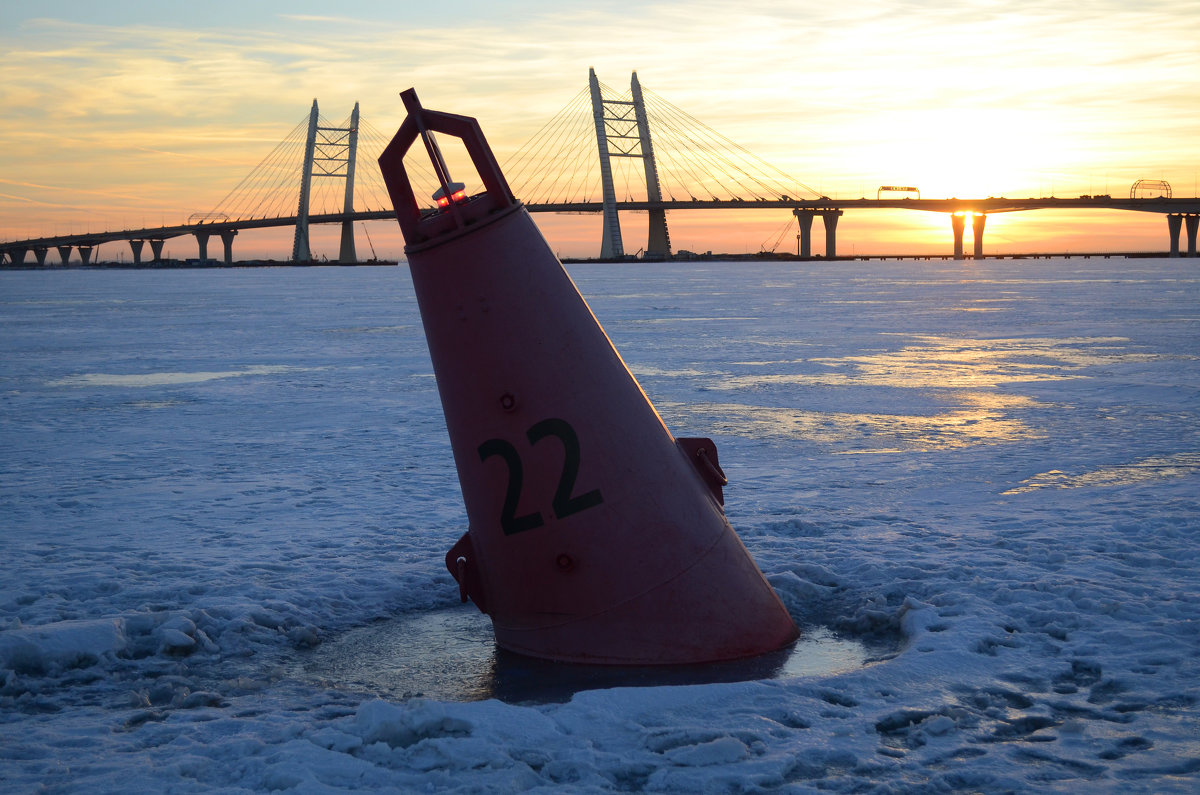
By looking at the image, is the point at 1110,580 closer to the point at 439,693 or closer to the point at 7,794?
the point at 439,693

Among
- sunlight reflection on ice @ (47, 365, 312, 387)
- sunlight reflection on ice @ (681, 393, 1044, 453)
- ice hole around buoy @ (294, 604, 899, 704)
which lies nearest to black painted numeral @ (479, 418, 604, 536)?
ice hole around buoy @ (294, 604, 899, 704)

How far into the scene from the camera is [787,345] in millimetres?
15469

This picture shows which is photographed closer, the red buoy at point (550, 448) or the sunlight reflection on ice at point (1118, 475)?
the red buoy at point (550, 448)

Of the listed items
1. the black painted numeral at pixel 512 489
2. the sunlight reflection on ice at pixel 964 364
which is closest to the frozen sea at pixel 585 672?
the black painted numeral at pixel 512 489

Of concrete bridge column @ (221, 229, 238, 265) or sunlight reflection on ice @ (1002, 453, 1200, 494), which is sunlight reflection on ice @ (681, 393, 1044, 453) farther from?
concrete bridge column @ (221, 229, 238, 265)

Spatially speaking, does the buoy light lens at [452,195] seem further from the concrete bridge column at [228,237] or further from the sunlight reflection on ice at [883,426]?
the concrete bridge column at [228,237]

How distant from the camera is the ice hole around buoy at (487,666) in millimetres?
3262

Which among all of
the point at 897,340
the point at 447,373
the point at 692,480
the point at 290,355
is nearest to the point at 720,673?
the point at 692,480

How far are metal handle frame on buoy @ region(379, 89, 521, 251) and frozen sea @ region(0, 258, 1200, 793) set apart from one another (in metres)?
1.41

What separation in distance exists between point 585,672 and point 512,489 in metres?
0.63

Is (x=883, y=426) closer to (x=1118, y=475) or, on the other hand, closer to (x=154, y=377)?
(x=1118, y=475)

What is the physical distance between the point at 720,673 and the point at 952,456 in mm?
3980

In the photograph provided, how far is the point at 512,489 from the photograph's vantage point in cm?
329

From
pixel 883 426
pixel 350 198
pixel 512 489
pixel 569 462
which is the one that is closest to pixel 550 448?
pixel 569 462
